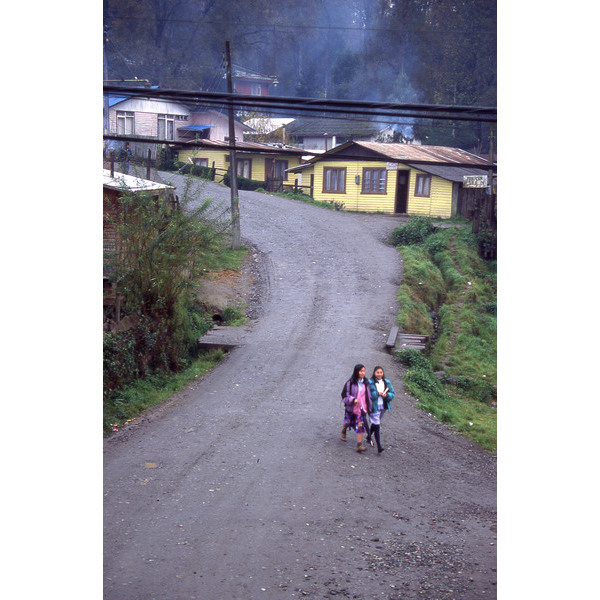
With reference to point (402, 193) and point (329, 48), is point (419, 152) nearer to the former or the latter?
point (402, 193)

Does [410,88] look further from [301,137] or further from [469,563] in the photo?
[469,563]

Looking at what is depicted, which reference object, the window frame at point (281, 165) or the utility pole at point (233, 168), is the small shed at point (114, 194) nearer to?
the utility pole at point (233, 168)

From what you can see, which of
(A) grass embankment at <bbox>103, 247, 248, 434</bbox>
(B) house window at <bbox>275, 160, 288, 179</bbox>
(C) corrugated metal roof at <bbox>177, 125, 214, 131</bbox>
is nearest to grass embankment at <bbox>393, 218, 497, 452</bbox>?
(A) grass embankment at <bbox>103, 247, 248, 434</bbox>

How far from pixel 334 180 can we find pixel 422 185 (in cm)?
412

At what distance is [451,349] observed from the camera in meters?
16.4

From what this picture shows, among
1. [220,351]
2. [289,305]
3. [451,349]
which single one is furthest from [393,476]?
[289,305]

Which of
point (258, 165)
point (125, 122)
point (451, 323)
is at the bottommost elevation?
point (451, 323)

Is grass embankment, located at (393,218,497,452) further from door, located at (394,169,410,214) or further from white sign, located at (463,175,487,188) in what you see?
door, located at (394,169,410,214)

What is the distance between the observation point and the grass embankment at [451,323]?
42.2 feet

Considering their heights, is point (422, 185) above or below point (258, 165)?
below

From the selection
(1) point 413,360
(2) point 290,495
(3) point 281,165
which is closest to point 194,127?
(3) point 281,165

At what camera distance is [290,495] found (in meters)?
7.84

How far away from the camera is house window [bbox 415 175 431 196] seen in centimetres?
2938

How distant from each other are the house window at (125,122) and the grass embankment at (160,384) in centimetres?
1702
